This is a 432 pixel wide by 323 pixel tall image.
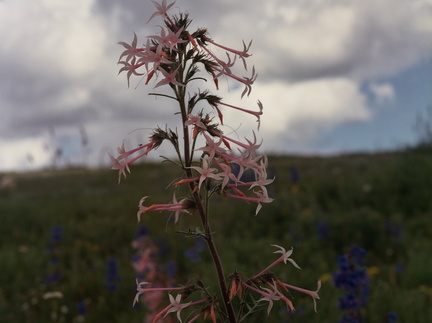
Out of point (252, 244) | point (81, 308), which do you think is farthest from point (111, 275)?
point (252, 244)

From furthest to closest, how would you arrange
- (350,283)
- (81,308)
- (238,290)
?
(81,308) < (350,283) < (238,290)

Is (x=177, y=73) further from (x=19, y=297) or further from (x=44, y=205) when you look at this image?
(x=44, y=205)

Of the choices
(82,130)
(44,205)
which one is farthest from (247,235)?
(82,130)

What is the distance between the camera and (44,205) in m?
12.2

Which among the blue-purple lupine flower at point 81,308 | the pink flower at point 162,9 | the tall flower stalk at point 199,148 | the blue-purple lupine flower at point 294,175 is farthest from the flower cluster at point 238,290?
the blue-purple lupine flower at point 294,175

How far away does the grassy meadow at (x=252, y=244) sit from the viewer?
565 centimetres

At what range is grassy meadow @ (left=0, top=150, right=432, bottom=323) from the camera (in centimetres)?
565

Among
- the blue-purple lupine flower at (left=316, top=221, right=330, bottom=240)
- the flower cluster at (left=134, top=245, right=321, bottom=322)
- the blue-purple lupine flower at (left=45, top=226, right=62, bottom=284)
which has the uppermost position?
the flower cluster at (left=134, top=245, right=321, bottom=322)

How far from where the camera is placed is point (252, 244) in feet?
23.3

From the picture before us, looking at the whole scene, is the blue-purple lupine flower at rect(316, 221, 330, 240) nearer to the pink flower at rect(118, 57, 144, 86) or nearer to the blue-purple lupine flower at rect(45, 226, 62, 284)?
the blue-purple lupine flower at rect(45, 226, 62, 284)

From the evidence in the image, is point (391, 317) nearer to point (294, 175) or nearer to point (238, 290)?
point (238, 290)

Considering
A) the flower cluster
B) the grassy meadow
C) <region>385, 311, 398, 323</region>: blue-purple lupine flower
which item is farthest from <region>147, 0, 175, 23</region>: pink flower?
<region>385, 311, 398, 323</region>: blue-purple lupine flower

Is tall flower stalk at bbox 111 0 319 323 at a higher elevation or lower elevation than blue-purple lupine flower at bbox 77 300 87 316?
higher

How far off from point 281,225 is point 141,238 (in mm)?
3778
